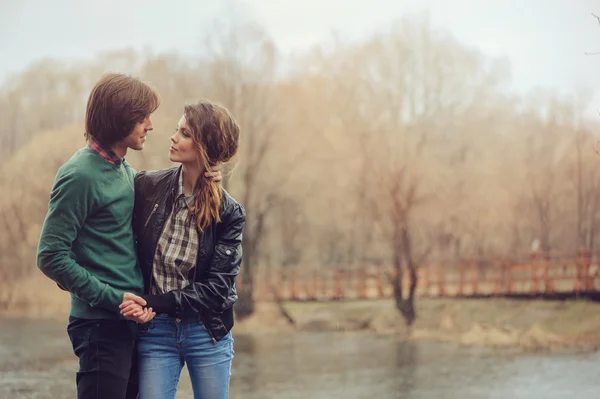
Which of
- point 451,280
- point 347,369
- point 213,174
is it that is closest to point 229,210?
point 213,174

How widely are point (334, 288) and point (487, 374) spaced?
1.13 meters

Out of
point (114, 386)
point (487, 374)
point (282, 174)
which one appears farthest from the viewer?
point (282, 174)

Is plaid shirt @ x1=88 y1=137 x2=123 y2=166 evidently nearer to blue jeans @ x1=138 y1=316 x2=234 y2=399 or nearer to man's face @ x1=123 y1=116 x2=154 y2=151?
man's face @ x1=123 y1=116 x2=154 y2=151

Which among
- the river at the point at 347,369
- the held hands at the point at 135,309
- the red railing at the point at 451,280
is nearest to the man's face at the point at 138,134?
the held hands at the point at 135,309

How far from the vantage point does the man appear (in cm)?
129

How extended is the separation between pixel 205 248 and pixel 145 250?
4.7 inches

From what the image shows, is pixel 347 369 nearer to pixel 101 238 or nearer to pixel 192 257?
pixel 192 257

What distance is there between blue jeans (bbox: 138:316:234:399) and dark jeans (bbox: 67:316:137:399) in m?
0.04

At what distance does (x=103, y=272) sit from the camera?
1363 mm

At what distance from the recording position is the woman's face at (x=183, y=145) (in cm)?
142

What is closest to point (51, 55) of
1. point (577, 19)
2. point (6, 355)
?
point (6, 355)

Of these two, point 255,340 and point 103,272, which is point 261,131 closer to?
point 255,340

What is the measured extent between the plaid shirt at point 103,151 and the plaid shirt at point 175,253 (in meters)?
0.16

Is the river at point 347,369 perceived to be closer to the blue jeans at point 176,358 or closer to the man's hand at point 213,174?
the blue jeans at point 176,358
